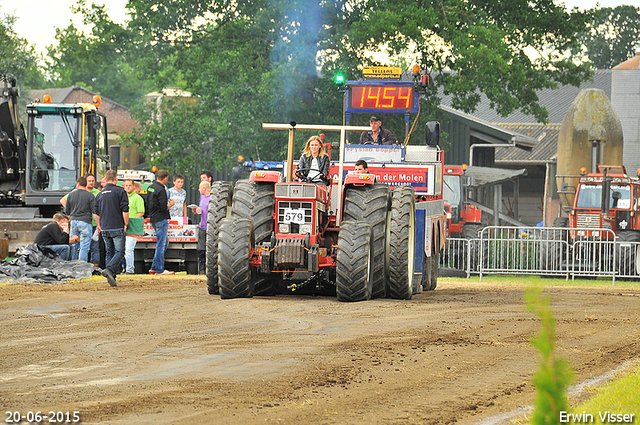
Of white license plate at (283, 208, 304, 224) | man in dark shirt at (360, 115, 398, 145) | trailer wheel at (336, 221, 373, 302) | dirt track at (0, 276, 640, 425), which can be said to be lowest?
dirt track at (0, 276, 640, 425)

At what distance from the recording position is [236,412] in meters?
5.25

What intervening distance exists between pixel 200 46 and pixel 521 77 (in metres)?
10.8

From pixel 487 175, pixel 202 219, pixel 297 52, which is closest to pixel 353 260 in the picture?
pixel 202 219

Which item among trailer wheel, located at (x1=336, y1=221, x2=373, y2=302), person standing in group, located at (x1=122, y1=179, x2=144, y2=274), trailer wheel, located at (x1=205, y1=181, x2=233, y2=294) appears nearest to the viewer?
trailer wheel, located at (x1=336, y1=221, x2=373, y2=302)

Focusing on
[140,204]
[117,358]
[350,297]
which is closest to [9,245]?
[140,204]

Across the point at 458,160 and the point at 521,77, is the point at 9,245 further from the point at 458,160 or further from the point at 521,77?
the point at 458,160

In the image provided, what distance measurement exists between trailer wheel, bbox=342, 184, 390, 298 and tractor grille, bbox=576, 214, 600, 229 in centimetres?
1416

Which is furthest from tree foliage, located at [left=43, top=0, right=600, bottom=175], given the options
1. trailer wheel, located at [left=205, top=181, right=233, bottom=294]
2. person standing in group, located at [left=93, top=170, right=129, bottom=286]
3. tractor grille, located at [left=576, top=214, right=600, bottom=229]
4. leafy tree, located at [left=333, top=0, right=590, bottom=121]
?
trailer wheel, located at [left=205, top=181, right=233, bottom=294]

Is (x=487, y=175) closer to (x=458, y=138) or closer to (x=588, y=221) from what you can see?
(x=588, y=221)

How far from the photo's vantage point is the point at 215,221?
1270 cm

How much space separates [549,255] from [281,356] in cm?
1444

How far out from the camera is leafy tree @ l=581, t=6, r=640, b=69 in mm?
80000

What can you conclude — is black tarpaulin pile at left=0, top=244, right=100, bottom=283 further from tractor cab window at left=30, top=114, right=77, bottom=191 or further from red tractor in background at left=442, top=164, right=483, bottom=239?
red tractor in background at left=442, top=164, right=483, bottom=239

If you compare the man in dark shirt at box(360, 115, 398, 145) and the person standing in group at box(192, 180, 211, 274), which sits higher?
the man in dark shirt at box(360, 115, 398, 145)
